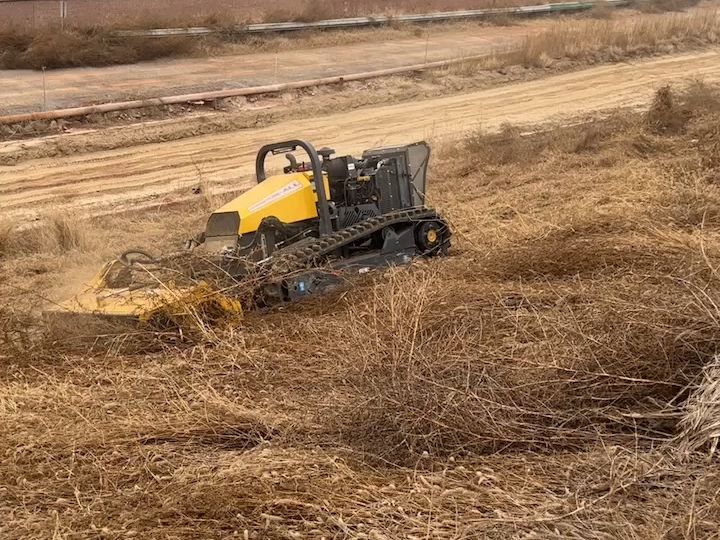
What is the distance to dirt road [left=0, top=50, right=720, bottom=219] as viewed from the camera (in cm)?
1486

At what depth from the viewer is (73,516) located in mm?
4453

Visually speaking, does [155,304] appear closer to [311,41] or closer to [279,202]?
[279,202]

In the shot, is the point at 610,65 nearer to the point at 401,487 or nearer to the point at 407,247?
the point at 407,247

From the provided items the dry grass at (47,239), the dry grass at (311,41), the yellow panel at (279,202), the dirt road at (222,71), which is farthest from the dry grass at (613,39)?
the yellow panel at (279,202)

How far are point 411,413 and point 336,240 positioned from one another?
129 inches

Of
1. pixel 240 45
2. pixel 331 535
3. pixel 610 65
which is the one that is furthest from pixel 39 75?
pixel 331 535

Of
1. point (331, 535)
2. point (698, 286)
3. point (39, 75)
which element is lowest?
point (331, 535)

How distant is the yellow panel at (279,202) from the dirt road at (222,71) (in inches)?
512

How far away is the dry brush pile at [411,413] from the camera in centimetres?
433

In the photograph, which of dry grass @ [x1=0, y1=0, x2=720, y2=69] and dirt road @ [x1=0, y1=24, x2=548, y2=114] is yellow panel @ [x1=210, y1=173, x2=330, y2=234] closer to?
dirt road @ [x1=0, y1=24, x2=548, y2=114]

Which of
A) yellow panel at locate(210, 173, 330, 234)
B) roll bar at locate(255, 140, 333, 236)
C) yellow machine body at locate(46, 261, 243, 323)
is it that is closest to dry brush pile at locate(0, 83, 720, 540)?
yellow machine body at locate(46, 261, 243, 323)

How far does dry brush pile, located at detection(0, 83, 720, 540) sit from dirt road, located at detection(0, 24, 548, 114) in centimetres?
1491

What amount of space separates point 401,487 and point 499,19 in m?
34.3

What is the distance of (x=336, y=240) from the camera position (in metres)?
8.16
